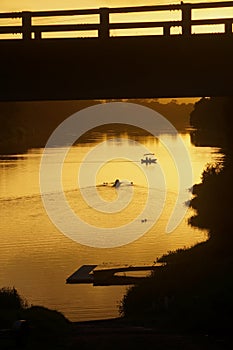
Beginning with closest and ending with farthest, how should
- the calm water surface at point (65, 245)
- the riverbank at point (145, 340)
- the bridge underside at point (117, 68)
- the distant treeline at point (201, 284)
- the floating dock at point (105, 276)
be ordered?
1. the riverbank at point (145, 340)
2. the distant treeline at point (201, 284)
3. the bridge underside at point (117, 68)
4. the calm water surface at point (65, 245)
5. the floating dock at point (105, 276)

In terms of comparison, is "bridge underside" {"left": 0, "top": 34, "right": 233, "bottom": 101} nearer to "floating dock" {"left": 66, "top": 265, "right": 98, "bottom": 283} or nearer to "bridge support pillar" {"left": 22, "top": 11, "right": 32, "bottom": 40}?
"bridge support pillar" {"left": 22, "top": 11, "right": 32, "bottom": 40}

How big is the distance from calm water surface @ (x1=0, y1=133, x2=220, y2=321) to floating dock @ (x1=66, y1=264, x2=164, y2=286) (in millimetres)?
300

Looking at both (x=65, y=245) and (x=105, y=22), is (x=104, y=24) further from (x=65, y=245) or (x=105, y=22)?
(x=65, y=245)

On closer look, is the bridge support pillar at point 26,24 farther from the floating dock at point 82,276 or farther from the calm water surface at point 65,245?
the floating dock at point 82,276

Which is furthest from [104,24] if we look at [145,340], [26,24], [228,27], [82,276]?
[82,276]

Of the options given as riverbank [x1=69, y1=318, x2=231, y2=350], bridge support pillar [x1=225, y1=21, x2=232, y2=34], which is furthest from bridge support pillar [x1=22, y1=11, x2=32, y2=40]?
riverbank [x1=69, y1=318, x2=231, y2=350]

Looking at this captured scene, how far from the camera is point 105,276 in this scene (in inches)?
1550

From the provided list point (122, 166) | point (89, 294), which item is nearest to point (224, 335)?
point (89, 294)

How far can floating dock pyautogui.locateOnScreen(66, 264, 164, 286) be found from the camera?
125 ft

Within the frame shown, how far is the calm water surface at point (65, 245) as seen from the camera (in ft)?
120

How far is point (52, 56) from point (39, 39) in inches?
39.9

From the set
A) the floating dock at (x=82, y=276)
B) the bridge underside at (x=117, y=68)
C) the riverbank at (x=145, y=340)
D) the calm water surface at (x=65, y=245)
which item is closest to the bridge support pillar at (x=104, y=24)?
the bridge underside at (x=117, y=68)

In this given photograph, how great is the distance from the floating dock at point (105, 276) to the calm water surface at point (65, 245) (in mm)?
300

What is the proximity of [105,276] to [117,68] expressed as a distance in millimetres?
19783
